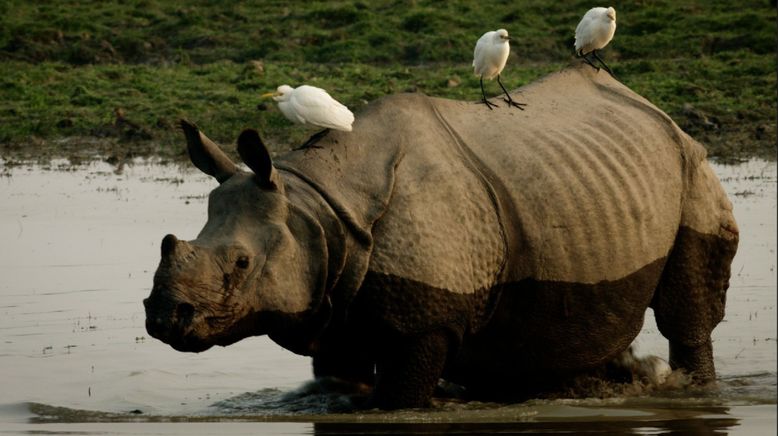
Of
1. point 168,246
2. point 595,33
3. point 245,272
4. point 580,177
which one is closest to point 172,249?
point 168,246

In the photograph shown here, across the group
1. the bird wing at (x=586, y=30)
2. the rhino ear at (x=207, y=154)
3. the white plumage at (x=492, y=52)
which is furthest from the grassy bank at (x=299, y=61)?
the rhino ear at (x=207, y=154)

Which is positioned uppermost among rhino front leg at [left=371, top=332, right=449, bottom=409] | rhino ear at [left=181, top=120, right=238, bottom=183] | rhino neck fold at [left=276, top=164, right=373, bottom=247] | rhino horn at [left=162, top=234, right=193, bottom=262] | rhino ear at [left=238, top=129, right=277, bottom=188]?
rhino ear at [left=181, top=120, right=238, bottom=183]

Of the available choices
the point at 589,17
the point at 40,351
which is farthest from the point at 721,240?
the point at 40,351

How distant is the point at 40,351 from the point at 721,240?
3.94m

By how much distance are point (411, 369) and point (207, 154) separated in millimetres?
1337

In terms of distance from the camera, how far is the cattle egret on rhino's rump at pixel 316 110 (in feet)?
25.7

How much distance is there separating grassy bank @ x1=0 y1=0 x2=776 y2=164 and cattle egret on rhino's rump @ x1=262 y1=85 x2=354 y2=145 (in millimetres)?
9509

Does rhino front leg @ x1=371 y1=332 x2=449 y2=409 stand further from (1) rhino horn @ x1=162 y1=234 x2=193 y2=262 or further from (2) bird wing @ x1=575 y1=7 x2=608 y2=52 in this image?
(2) bird wing @ x1=575 y1=7 x2=608 y2=52

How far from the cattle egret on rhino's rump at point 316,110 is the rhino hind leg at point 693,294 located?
6.09ft

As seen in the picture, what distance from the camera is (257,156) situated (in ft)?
24.0

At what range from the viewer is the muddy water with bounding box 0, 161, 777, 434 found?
7816 mm

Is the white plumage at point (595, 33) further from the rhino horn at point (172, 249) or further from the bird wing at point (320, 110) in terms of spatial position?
the rhino horn at point (172, 249)

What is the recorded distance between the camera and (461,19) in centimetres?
2766

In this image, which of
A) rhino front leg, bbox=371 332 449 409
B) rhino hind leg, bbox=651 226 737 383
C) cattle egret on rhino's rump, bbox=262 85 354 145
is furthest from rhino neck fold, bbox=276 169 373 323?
rhino hind leg, bbox=651 226 737 383
